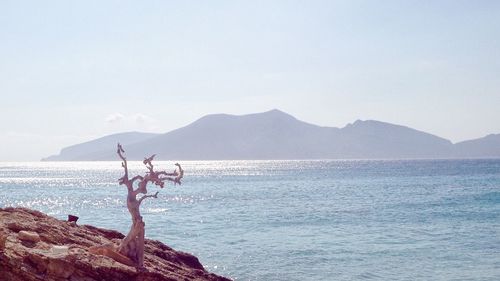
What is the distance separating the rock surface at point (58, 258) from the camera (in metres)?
16.3

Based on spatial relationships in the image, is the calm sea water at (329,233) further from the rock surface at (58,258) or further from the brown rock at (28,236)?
the brown rock at (28,236)

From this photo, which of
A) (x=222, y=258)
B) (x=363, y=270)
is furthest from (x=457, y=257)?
(x=222, y=258)

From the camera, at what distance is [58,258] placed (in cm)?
1667

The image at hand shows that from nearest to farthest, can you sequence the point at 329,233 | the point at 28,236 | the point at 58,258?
1. the point at 58,258
2. the point at 28,236
3. the point at 329,233

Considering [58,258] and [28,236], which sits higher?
[28,236]

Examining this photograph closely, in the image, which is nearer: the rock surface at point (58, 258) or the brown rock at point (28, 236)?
the rock surface at point (58, 258)

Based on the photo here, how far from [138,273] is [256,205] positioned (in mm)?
52996

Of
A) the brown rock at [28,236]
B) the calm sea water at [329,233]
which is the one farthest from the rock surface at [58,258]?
the calm sea water at [329,233]

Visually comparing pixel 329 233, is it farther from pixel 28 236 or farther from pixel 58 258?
pixel 58 258

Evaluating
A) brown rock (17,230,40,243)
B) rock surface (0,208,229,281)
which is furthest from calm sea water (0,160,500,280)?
brown rock (17,230,40,243)

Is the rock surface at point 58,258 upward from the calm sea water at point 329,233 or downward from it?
upward

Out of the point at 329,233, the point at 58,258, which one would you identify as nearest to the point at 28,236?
the point at 58,258

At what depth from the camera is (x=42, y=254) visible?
16.9 m

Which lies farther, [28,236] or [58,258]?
[28,236]
